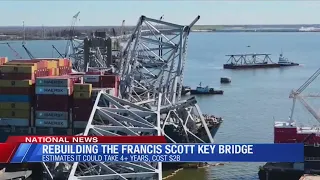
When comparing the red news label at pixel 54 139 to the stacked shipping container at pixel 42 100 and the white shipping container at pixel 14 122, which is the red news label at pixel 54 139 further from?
the white shipping container at pixel 14 122

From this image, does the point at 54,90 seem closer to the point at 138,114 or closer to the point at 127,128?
the point at 138,114

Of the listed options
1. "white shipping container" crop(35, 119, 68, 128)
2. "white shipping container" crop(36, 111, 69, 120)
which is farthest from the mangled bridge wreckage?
"white shipping container" crop(35, 119, 68, 128)

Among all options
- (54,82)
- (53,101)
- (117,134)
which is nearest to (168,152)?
(117,134)

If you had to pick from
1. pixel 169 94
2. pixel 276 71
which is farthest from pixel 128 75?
pixel 276 71

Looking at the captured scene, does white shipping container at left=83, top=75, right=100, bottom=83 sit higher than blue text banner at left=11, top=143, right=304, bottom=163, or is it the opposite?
white shipping container at left=83, top=75, right=100, bottom=83

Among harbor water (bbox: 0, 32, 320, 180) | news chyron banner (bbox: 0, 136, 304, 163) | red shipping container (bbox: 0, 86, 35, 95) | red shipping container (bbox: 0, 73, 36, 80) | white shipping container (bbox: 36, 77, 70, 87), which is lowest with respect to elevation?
harbor water (bbox: 0, 32, 320, 180)

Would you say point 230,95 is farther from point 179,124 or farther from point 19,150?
point 19,150

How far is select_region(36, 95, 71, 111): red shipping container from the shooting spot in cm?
3244

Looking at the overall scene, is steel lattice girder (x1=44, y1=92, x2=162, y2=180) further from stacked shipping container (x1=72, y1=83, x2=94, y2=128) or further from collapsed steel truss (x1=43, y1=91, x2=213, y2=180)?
stacked shipping container (x1=72, y1=83, x2=94, y2=128)

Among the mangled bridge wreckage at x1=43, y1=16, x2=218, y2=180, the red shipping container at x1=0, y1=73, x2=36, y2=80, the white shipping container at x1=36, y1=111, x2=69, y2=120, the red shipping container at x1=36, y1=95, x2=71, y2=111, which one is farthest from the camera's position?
the red shipping container at x1=0, y1=73, x2=36, y2=80

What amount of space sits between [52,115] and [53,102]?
0.72m

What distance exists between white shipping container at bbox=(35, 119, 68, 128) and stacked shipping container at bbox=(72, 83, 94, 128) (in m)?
0.64

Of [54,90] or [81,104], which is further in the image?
[54,90]

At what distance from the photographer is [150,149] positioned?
1229 cm
